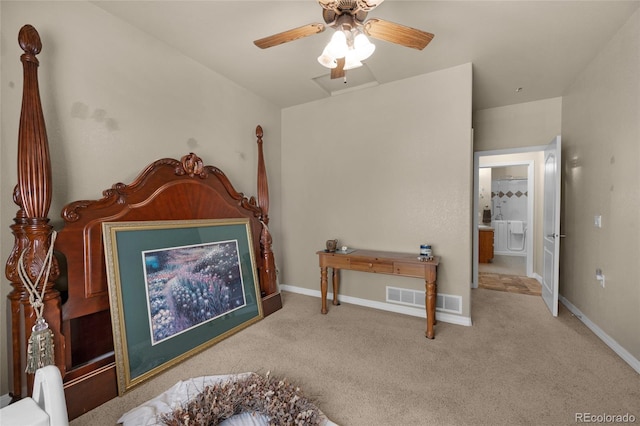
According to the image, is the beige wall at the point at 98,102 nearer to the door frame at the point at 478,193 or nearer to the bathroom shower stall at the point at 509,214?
the door frame at the point at 478,193

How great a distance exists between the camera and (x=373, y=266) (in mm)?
2939

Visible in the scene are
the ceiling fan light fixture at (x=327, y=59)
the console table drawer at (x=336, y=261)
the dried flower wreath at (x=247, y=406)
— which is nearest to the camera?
the dried flower wreath at (x=247, y=406)

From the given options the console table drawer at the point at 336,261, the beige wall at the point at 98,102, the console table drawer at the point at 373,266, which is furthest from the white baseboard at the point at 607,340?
the beige wall at the point at 98,102

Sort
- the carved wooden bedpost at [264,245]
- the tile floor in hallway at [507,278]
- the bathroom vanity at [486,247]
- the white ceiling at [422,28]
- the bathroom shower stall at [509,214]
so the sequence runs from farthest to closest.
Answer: the bathroom shower stall at [509,214]
the bathroom vanity at [486,247]
the tile floor in hallway at [507,278]
the carved wooden bedpost at [264,245]
the white ceiling at [422,28]

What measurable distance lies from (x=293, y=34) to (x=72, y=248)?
6.58ft

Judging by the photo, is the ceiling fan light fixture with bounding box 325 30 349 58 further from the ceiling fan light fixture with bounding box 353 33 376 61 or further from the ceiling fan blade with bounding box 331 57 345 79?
the ceiling fan blade with bounding box 331 57 345 79

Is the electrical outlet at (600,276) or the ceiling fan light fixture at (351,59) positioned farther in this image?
the electrical outlet at (600,276)

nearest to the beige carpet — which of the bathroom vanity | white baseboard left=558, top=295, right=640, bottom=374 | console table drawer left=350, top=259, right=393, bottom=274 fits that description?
white baseboard left=558, top=295, right=640, bottom=374

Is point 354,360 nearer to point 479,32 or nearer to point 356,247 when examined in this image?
point 356,247

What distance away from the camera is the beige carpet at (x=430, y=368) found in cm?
168

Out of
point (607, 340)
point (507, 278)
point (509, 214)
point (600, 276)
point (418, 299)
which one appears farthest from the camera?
point (509, 214)

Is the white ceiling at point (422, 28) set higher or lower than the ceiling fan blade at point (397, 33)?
higher

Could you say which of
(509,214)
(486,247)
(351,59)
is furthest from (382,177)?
(509,214)

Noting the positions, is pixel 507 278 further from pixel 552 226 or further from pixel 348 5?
pixel 348 5
